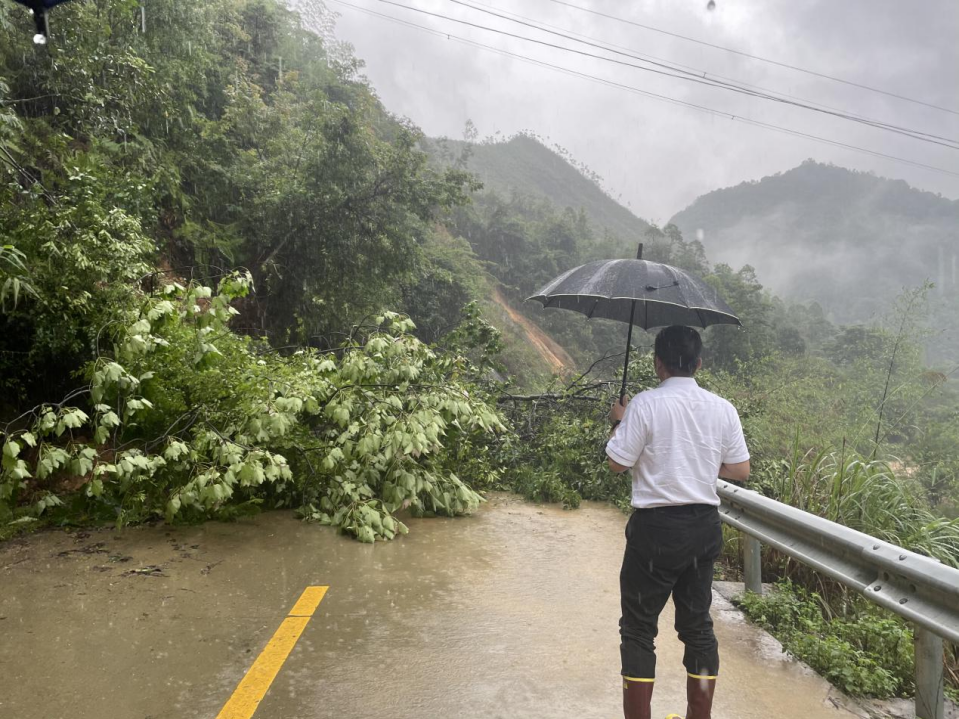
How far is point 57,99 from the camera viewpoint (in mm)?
11219

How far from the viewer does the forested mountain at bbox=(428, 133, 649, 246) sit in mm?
88062

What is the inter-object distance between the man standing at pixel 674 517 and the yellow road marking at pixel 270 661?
1.70 meters

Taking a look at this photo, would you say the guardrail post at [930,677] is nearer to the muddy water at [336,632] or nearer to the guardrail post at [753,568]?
the muddy water at [336,632]

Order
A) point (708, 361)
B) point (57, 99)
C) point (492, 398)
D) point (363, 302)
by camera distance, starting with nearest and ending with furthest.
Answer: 1. point (492, 398)
2. point (57, 99)
3. point (363, 302)
4. point (708, 361)

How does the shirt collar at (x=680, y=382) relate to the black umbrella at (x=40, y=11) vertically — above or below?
below

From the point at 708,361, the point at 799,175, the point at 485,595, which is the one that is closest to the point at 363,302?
the point at 485,595

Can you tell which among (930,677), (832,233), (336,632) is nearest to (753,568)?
(930,677)

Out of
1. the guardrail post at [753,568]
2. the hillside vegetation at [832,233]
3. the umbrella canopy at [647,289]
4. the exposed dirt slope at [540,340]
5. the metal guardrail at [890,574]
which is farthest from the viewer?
the hillside vegetation at [832,233]

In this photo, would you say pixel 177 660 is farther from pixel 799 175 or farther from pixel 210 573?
pixel 799 175

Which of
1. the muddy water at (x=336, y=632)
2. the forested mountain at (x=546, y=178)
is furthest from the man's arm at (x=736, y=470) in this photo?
the forested mountain at (x=546, y=178)

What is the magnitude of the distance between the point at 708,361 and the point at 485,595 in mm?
27922

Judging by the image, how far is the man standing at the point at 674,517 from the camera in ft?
9.13

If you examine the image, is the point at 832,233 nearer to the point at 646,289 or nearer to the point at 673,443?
the point at 646,289

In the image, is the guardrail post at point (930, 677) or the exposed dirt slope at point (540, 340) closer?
the guardrail post at point (930, 677)
